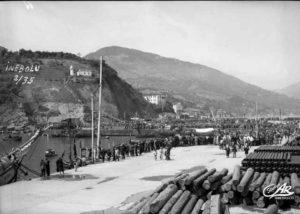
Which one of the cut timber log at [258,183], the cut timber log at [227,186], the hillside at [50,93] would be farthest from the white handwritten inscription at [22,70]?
the cut timber log at [227,186]

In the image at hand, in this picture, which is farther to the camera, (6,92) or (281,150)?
(6,92)

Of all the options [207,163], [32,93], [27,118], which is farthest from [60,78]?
[207,163]

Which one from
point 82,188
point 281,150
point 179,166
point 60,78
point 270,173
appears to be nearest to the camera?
point 270,173

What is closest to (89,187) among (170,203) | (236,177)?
(236,177)

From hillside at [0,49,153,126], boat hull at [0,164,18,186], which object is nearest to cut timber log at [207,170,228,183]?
boat hull at [0,164,18,186]

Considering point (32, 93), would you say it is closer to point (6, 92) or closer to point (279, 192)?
point (6, 92)

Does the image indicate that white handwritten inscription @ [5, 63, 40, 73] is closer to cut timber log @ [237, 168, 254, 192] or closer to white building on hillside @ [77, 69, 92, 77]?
white building on hillside @ [77, 69, 92, 77]
